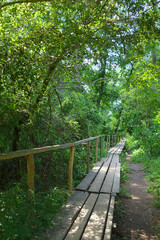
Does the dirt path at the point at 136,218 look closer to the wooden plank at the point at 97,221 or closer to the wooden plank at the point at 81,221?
the wooden plank at the point at 97,221

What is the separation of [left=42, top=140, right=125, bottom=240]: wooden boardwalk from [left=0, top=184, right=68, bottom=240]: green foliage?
213 mm

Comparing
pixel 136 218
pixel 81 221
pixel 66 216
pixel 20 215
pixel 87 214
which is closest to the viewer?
pixel 20 215

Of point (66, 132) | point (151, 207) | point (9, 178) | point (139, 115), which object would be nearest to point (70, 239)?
point (9, 178)

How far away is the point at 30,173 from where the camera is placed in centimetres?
279

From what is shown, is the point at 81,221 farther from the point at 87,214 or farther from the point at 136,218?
the point at 136,218

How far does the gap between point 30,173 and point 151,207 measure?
3.66 metres

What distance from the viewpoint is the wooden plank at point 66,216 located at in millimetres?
2655

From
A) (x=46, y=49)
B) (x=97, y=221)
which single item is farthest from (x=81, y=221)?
(x=46, y=49)

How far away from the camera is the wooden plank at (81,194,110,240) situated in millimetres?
2706

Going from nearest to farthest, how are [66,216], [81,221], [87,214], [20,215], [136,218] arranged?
[20,215] < [81,221] < [66,216] < [87,214] < [136,218]

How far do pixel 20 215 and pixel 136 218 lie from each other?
3.15 metres

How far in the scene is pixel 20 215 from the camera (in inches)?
90.6

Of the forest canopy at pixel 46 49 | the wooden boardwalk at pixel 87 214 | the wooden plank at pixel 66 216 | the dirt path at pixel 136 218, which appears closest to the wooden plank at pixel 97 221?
the wooden boardwalk at pixel 87 214

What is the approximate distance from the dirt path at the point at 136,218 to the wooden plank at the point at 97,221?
1.72ft
